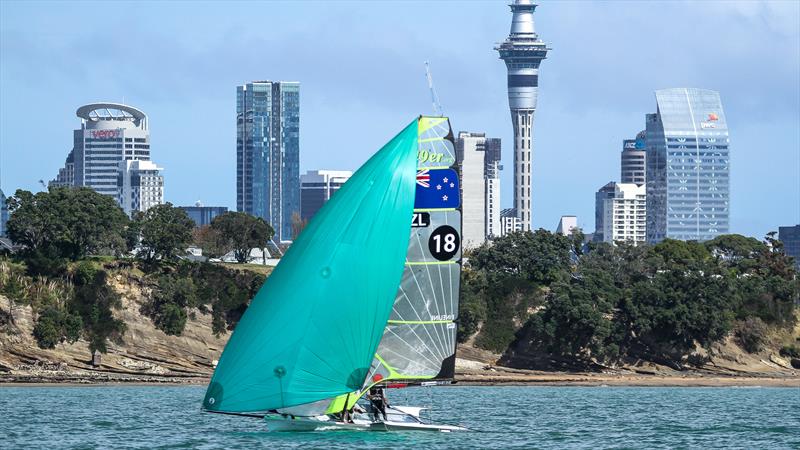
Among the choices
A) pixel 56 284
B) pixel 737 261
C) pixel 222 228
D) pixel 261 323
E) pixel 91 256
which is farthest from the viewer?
pixel 737 261

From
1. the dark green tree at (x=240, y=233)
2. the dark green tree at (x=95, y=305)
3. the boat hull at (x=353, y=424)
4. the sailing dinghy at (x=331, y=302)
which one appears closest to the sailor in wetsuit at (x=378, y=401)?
the boat hull at (x=353, y=424)

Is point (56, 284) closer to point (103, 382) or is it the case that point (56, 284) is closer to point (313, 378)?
point (103, 382)

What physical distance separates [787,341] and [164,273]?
49.8m

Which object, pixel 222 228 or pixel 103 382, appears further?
pixel 222 228

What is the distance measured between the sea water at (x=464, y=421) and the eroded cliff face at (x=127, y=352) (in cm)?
635

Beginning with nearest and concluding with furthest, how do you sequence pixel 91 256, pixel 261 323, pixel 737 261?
pixel 261 323
pixel 91 256
pixel 737 261

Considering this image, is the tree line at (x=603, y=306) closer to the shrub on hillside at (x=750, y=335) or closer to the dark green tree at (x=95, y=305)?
the shrub on hillside at (x=750, y=335)

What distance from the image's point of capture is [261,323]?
173 ft

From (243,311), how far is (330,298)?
230ft

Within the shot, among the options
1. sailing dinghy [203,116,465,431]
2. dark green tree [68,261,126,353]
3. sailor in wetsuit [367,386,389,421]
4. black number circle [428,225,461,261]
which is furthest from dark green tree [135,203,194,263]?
black number circle [428,225,461,261]

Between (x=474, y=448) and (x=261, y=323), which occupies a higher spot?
(x=261, y=323)

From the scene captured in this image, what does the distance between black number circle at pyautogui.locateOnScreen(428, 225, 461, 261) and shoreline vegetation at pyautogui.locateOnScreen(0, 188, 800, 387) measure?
58528 mm

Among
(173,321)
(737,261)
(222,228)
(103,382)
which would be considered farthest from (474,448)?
(737,261)

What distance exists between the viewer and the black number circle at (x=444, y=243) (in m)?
54.2
